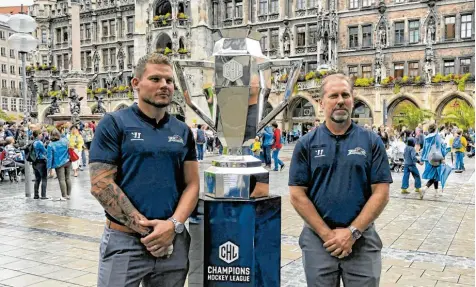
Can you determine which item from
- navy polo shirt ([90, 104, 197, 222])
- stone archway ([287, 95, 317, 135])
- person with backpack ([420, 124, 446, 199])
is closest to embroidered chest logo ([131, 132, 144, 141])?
navy polo shirt ([90, 104, 197, 222])

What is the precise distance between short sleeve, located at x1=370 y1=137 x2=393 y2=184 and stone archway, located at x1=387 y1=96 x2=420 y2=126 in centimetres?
3423

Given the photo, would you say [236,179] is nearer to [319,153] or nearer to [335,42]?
[319,153]

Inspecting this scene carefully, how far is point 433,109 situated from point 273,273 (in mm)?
34140

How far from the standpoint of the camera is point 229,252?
9.37ft

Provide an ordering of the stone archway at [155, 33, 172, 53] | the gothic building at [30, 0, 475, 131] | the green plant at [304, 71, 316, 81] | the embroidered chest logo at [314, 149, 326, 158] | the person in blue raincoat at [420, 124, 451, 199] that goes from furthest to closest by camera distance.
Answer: the stone archway at [155, 33, 172, 53], the green plant at [304, 71, 316, 81], the gothic building at [30, 0, 475, 131], the person in blue raincoat at [420, 124, 451, 199], the embroidered chest logo at [314, 149, 326, 158]

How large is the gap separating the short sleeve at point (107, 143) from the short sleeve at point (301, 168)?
1096 mm

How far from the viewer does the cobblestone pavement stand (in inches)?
203

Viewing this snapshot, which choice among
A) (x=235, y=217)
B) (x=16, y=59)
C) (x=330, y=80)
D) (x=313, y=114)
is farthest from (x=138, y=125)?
(x=16, y=59)

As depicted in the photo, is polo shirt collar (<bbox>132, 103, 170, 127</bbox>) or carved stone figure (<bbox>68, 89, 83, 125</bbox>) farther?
carved stone figure (<bbox>68, 89, 83, 125</bbox>)

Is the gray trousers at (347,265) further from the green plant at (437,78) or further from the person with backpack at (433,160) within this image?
the green plant at (437,78)

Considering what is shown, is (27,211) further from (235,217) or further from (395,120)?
(395,120)

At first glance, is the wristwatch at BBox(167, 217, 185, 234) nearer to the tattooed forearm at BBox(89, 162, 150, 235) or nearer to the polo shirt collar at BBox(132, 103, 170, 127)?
the tattooed forearm at BBox(89, 162, 150, 235)

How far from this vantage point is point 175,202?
2824 millimetres

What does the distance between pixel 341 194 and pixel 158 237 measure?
3.74 ft
